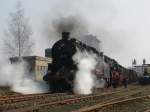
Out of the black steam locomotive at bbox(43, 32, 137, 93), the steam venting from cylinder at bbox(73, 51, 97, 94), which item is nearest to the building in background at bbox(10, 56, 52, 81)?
the black steam locomotive at bbox(43, 32, 137, 93)

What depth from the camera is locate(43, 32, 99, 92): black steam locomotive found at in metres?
22.5

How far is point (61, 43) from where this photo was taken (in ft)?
78.1

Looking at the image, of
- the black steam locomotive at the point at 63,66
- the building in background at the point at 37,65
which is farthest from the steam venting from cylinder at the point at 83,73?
the building in background at the point at 37,65

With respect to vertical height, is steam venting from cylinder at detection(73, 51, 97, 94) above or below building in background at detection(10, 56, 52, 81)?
below

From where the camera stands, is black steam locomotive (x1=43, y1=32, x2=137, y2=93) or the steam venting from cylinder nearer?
black steam locomotive (x1=43, y1=32, x2=137, y2=93)

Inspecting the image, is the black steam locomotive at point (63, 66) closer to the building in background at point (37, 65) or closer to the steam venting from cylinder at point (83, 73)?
the steam venting from cylinder at point (83, 73)

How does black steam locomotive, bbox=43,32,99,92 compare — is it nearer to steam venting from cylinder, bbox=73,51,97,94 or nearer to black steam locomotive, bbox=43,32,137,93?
black steam locomotive, bbox=43,32,137,93

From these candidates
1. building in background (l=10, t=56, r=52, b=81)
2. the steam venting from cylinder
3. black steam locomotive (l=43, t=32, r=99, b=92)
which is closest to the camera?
black steam locomotive (l=43, t=32, r=99, b=92)

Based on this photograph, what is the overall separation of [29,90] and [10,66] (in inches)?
115

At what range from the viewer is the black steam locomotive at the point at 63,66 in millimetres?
22547

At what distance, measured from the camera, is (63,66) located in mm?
23203

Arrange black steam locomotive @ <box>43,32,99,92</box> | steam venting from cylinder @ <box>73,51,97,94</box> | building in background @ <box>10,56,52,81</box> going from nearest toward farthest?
black steam locomotive @ <box>43,32,99,92</box> → steam venting from cylinder @ <box>73,51,97,94</box> → building in background @ <box>10,56,52,81</box>

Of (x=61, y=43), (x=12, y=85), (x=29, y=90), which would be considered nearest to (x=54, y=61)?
(x=61, y=43)

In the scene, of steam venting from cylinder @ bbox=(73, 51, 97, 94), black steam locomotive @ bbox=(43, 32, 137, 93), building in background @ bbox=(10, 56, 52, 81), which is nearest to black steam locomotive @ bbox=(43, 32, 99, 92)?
black steam locomotive @ bbox=(43, 32, 137, 93)
